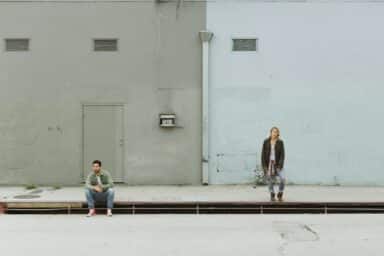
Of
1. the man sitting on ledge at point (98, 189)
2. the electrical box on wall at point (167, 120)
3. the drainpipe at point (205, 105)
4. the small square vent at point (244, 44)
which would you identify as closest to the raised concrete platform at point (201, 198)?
the man sitting on ledge at point (98, 189)

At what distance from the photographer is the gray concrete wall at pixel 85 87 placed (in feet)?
48.2

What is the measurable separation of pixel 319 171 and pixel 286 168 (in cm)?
89

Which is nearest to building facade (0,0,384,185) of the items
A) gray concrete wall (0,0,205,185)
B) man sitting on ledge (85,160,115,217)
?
gray concrete wall (0,0,205,185)

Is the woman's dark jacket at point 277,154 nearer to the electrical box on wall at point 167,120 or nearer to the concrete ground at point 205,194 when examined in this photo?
the concrete ground at point 205,194

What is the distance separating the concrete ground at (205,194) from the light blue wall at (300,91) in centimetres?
70

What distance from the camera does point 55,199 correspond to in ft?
40.2

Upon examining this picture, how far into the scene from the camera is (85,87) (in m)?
14.7

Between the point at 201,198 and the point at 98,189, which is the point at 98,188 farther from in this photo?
the point at 201,198

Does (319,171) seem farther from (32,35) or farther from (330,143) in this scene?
(32,35)
